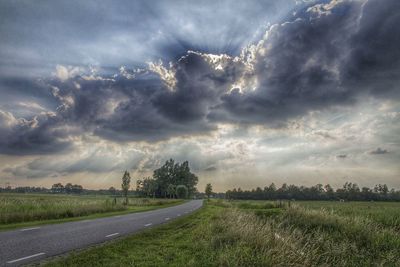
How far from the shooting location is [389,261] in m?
12.4

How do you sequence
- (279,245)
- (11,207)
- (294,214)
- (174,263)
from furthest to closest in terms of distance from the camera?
(294,214) → (11,207) → (279,245) → (174,263)

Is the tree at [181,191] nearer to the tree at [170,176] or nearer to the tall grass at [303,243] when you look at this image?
the tree at [170,176]

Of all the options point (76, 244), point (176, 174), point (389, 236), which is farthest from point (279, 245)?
point (176, 174)

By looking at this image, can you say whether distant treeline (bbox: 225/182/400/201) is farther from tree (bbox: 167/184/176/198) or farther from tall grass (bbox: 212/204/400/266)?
tall grass (bbox: 212/204/400/266)

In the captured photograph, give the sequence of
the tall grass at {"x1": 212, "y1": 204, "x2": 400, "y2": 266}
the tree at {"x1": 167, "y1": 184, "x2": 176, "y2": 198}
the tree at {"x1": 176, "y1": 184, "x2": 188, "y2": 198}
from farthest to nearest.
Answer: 1. the tree at {"x1": 176, "y1": 184, "x2": 188, "y2": 198}
2. the tree at {"x1": 167, "y1": 184, "x2": 176, "y2": 198}
3. the tall grass at {"x1": 212, "y1": 204, "x2": 400, "y2": 266}

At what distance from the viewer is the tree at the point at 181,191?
446ft

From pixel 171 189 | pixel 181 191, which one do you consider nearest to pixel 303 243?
pixel 171 189

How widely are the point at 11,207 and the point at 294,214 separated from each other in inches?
838

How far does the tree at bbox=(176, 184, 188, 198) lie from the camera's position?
13600 cm

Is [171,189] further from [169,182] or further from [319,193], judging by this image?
[319,193]

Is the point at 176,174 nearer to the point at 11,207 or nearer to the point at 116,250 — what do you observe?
the point at 11,207

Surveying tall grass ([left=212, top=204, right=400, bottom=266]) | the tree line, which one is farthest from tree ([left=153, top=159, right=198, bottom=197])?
tall grass ([left=212, top=204, right=400, bottom=266])

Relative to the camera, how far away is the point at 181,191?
137000mm

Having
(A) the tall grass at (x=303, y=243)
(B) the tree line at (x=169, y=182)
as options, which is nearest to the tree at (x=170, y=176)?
(B) the tree line at (x=169, y=182)
